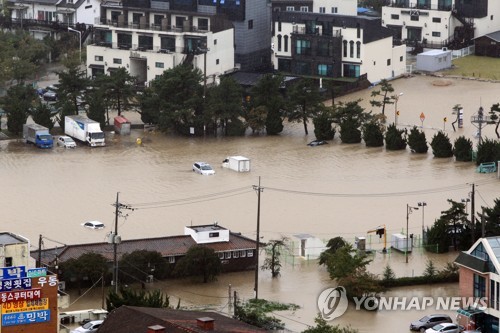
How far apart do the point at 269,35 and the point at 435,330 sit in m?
25.6

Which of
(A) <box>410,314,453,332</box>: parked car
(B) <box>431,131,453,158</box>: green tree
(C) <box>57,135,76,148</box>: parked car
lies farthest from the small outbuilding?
(A) <box>410,314,453,332</box>: parked car

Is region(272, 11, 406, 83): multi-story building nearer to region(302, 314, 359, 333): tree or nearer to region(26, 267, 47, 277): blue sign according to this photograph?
region(302, 314, 359, 333): tree

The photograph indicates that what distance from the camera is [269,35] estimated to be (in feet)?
166

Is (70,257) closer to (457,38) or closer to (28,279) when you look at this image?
(28,279)

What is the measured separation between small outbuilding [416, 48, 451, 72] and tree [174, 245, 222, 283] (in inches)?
853

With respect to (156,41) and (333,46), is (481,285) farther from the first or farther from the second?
(156,41)

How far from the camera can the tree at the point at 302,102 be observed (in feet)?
138

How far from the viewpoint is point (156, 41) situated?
4809 cm

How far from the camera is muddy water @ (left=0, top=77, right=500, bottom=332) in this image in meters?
29.7

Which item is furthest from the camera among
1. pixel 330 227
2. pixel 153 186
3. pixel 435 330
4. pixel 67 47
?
pixel 67 47

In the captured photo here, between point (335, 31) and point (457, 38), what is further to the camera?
point (457, 38)

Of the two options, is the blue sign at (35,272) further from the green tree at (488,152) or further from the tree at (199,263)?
the green tree at (488,152)

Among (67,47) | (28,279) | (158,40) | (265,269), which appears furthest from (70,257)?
(67,47)

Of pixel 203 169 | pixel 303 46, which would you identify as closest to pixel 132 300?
pixel 203 169
